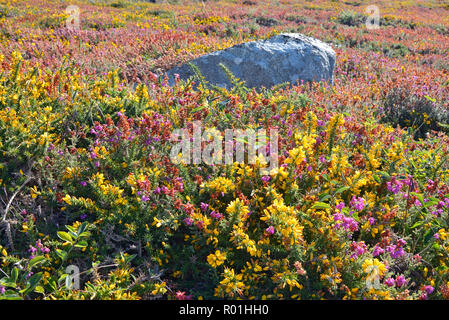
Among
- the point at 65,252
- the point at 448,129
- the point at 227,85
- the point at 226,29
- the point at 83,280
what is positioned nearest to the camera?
the point at 65,252

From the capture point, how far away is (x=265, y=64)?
6453 millimetres

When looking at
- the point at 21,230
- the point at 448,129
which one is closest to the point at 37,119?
the point at 21,230

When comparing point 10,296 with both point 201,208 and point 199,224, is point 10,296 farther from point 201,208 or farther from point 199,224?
point 201,208

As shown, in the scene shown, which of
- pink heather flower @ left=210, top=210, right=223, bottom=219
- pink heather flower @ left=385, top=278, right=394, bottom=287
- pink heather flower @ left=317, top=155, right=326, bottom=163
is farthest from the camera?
pink heather flower @ left=317, top=155, right=326, bottom=163

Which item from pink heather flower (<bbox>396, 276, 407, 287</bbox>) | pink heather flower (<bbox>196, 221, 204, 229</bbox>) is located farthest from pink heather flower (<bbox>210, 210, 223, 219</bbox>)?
pink heather flower (<bbox>396, 276, 407, 287</bbox>)

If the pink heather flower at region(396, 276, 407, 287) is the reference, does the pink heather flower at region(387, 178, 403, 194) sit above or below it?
above

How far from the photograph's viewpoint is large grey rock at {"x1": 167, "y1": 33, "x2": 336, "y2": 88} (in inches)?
250

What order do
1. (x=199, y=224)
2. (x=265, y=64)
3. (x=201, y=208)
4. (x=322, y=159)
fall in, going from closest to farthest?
(x=199, y=224), (x=201, y=208), (x=322, y=159), (x=265, y=64)

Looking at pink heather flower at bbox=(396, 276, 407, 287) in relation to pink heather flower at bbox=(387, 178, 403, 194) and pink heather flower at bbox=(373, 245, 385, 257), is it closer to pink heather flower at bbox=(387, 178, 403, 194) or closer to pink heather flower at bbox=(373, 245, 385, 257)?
pink heather flower at bbox=(373, 245, 385, 257)

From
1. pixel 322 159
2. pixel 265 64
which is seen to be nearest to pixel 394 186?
pixel 322 159

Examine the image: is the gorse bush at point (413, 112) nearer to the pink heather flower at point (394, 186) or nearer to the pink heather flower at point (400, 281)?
the pink heather flower at point (394, 186)

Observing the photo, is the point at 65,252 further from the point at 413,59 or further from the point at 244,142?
the point at 413,59

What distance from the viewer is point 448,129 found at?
5.29m

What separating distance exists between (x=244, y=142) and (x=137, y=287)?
164cm
